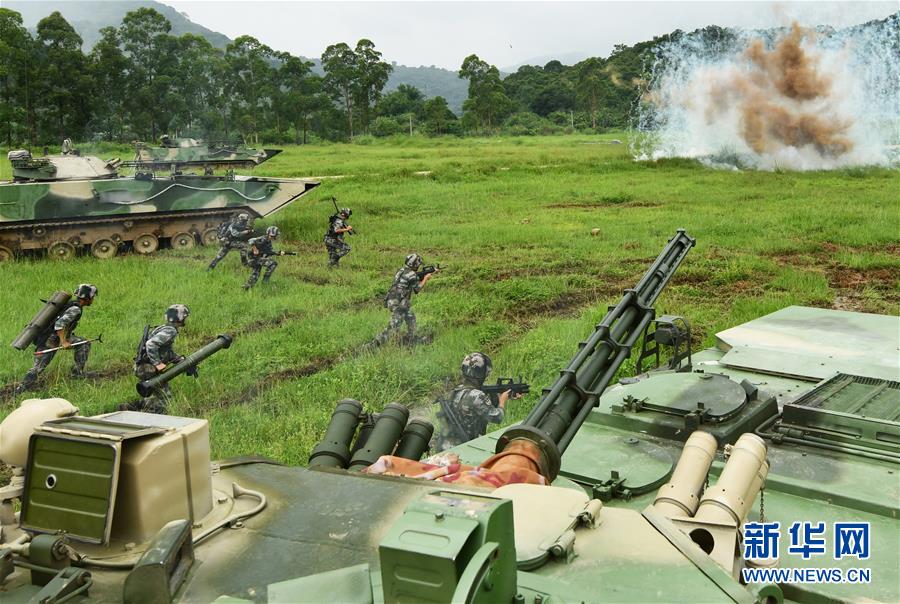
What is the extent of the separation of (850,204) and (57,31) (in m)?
13.4

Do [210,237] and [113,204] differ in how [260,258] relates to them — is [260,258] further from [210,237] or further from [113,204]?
[113,204]

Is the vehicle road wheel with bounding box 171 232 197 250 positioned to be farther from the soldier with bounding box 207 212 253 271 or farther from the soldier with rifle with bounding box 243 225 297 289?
the soldier with rifle with bounding box 243 225 297 289

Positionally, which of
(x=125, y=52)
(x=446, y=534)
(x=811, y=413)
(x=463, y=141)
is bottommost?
(x=811, y=413)

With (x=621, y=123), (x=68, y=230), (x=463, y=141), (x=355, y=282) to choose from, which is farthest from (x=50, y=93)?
(x=621, y=123)

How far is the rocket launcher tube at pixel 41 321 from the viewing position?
7.61 m

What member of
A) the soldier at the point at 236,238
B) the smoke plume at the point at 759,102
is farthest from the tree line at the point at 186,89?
the smoke plume at the point at 759,102

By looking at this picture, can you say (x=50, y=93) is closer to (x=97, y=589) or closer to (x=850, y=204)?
(x=97, y=589)

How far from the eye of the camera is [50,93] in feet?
29.7

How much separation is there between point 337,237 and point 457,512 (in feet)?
28.1

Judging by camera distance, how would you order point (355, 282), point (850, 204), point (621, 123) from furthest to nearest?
point (621, 123) → point (850, 204) → point (355, 282)

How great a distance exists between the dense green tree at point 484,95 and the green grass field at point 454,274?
1.50ft

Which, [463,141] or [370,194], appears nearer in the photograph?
[370,194]

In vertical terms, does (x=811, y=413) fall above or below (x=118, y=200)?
below

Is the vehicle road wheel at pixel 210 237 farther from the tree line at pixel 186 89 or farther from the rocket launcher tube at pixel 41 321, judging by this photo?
the rocket launcher tube at pixel 41 321
